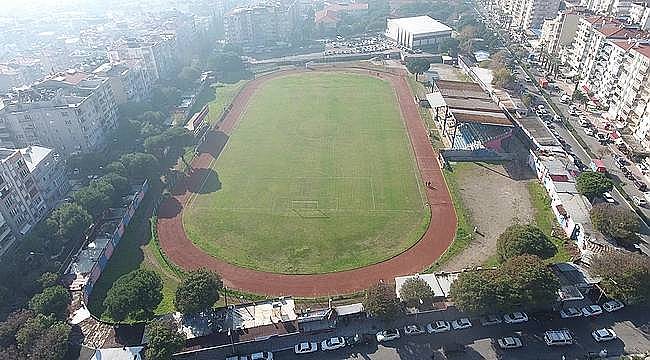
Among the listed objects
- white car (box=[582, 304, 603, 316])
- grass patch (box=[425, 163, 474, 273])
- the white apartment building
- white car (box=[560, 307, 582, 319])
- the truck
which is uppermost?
the white apartment building

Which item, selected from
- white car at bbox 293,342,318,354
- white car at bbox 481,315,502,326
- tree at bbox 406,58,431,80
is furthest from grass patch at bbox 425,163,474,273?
tree at bbox 406,58,431,80

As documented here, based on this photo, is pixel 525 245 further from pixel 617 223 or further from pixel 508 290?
pixel 617 223

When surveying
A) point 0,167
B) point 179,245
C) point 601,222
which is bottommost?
point 179,245

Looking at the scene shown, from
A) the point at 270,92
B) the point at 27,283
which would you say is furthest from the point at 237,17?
the point at 27,283

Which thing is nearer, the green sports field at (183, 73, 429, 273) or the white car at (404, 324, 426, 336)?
the white car at (404, 324, 426, 336)

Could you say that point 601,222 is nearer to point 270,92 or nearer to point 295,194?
point 295,194

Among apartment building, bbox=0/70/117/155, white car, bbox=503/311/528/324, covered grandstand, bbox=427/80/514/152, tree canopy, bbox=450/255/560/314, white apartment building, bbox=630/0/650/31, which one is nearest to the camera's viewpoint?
tree canopy, bbox=450/255/560/314

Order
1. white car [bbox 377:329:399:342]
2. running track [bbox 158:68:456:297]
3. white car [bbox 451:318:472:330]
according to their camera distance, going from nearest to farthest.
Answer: white car [bbox 377:329:399:342] < white car [bbox 451:318:472:330] < running track [bbox 158:68:456:297]

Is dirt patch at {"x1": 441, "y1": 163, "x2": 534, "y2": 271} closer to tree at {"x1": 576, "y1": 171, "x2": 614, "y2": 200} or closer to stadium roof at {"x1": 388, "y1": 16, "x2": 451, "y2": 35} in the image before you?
tree at {"x1": 576, "y1": 171, "x2": 614, "y2": 200}
